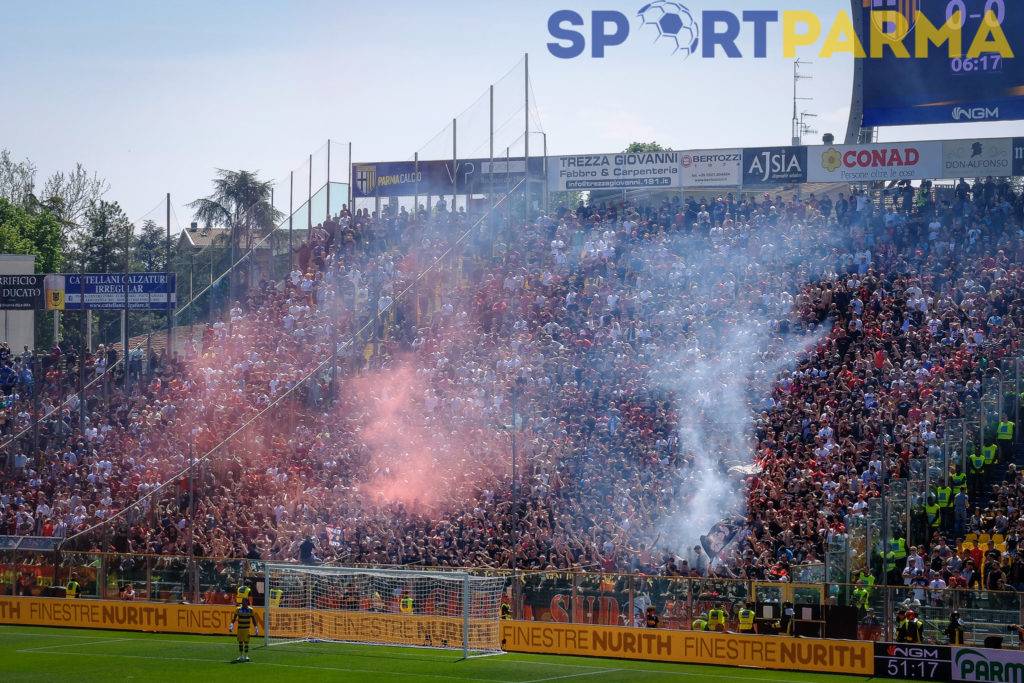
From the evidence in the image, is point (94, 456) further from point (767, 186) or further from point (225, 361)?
point (767, 186)

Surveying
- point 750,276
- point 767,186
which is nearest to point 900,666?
point 750,276

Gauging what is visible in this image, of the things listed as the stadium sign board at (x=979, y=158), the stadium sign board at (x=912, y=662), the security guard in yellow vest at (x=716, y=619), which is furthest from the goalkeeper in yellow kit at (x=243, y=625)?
the stadium sign board at (x=979, y=158)

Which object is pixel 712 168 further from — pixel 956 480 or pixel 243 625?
pixel 243 625

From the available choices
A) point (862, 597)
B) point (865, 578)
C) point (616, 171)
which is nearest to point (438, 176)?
point (616, 171)

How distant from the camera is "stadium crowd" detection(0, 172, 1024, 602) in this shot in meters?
31.1

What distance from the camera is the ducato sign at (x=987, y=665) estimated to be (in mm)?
22125

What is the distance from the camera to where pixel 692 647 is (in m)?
25.9

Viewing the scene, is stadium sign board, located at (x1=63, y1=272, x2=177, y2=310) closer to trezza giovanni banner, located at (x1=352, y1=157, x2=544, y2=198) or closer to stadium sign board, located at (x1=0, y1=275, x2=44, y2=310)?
stadium sign board, located at (x1=0, y1=275, x2=44, y2=310)

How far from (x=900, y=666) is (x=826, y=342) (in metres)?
13.1

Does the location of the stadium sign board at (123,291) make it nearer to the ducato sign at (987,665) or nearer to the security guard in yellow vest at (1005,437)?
the security guard in yellow vest at (1005,437)

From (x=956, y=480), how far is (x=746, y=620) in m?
7.57

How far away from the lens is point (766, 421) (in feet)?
110

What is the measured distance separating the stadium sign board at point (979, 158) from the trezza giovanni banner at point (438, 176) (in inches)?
545

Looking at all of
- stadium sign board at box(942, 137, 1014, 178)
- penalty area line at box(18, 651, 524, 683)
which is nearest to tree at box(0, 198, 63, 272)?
penalty area line at box(18, 651, 524, 683)
